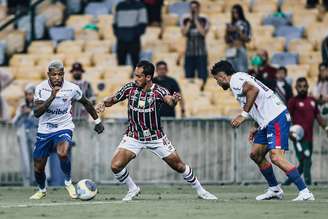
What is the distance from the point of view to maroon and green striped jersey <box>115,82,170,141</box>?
20062 mm

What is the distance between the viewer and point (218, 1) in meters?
31.3

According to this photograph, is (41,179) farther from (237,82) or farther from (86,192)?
(237,82)

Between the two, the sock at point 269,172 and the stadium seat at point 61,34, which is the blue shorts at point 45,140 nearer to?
the sock at point 269,172

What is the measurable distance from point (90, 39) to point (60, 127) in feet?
33.3

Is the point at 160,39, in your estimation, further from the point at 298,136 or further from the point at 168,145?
the point at 168,145

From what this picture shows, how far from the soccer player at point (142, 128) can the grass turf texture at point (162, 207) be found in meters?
0.40

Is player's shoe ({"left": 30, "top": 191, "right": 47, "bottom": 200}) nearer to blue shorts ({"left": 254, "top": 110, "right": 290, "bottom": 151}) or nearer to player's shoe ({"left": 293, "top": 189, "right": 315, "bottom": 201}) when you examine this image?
blue shorts ({"left": 254, "top": 110, "right": 290, "bottom": 151})

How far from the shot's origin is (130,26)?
29.0 m

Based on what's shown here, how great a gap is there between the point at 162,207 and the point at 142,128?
2.39 metres

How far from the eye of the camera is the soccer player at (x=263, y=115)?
19484 mm

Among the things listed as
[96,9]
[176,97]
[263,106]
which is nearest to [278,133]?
[263,106]

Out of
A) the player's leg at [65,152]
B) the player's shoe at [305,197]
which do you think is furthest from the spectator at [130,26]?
the player's shoe at [305,197]

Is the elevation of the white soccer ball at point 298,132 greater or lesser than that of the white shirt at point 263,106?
lesser

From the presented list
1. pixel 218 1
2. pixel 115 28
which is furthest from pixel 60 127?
pixel 218 1
